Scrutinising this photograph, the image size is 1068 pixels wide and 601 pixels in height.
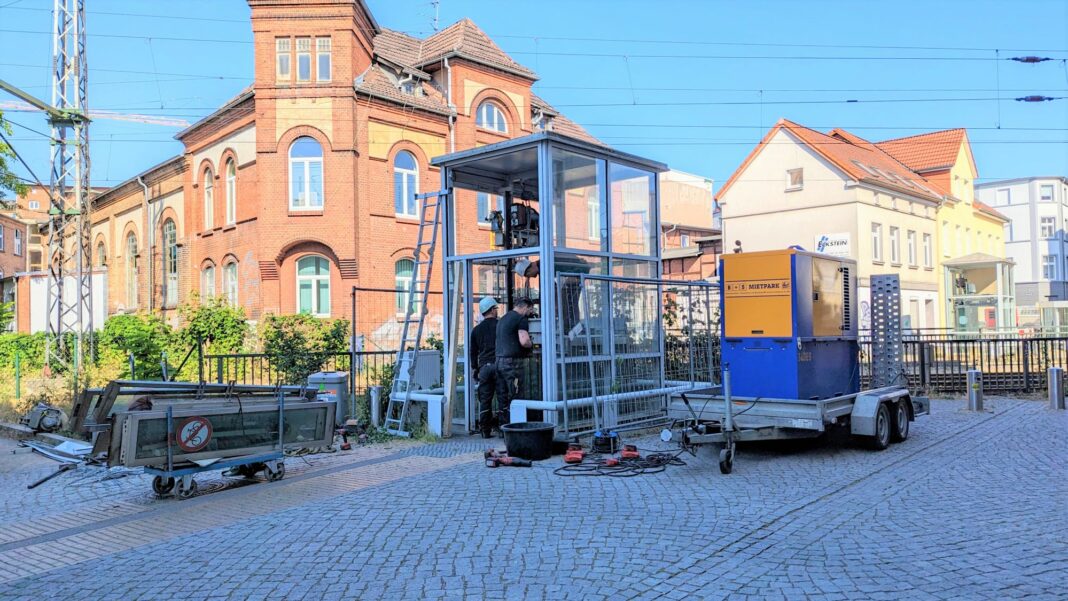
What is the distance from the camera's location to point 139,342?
22.8 metres

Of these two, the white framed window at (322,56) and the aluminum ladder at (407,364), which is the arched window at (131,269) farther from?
the aluminum ladder at (407,364)

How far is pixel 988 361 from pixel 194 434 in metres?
16.8

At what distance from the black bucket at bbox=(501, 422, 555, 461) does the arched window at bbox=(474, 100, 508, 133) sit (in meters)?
20.4

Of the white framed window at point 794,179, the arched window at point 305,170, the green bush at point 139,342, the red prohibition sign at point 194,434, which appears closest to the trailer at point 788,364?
the red prohibition sign at point 194,434

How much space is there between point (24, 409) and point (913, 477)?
15743mm

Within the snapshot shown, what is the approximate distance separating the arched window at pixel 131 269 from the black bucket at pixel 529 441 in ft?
105

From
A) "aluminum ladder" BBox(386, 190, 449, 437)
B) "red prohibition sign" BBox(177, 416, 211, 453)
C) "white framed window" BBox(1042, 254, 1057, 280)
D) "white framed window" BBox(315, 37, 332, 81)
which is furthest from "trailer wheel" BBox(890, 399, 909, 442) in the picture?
"white framed window" BBox(1042, 254, 1057, 280)

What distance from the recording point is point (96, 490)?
8836 mm

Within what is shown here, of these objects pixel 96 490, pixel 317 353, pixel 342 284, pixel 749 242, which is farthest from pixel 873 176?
pixel 96 490

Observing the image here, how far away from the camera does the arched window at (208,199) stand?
28.4 meters

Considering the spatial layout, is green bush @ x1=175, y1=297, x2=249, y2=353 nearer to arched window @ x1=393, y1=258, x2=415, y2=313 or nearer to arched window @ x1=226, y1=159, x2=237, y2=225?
arched window @ x1=226, y1=159, x2=237, y2=225

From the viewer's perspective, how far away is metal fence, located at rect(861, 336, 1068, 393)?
17359 millimetres

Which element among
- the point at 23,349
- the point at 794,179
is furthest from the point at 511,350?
the point at 794,179

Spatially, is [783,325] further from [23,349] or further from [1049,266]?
[1049,266]
